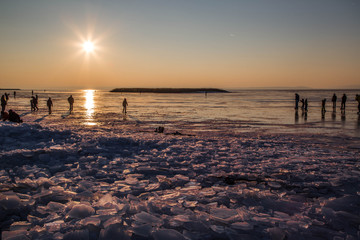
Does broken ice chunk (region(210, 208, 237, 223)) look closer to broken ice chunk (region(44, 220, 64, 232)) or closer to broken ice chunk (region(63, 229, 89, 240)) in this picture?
broken ice chunk (region(63, 229, 89, 240))

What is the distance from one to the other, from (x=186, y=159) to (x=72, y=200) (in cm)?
374

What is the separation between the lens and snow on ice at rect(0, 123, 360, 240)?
10.1 ft

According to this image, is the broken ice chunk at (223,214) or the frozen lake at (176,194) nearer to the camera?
the frozen lake at (176,194)

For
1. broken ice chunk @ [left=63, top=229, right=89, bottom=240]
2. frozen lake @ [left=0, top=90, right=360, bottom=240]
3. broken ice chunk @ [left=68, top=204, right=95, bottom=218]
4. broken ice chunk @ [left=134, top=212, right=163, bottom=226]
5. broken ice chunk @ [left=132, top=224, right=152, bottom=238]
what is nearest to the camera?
broken ice chunk @ [left=63, top=229, right=89, bottom=240]

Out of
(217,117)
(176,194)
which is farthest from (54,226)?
(217,117)

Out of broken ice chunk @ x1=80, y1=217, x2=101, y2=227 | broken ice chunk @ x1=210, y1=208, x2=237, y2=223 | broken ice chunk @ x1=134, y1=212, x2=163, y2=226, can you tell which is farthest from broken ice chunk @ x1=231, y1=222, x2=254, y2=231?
broken ice chunk @ x1=80, y1=217, x2=101, y2=227

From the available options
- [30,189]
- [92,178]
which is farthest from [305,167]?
[30,189]

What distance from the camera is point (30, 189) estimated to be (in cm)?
433

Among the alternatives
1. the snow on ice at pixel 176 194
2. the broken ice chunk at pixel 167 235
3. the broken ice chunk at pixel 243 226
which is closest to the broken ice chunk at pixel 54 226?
the snow on ice at pixel 176 194

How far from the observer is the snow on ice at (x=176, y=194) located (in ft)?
10.1

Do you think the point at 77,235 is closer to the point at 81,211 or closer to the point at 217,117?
the point at 81,211

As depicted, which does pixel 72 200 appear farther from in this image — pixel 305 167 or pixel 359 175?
pixel 359 175

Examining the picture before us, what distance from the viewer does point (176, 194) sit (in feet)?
14.0

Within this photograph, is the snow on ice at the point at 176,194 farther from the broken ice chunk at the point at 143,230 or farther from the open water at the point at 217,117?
the open water at the point at 217,117
